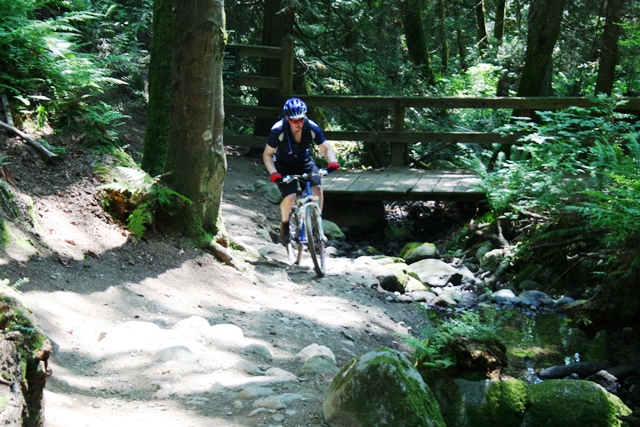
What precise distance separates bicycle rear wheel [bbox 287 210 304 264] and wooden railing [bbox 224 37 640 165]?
5317mm

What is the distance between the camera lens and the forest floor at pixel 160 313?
15.9 feet

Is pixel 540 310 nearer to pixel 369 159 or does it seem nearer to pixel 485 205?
pixel 485 205

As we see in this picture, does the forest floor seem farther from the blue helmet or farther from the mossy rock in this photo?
the blue helmet

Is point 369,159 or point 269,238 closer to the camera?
point 269,238

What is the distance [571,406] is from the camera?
5656 millimetres

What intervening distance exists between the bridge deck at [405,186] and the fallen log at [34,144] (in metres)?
6.20

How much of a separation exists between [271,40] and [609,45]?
714 cm

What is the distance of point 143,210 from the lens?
859 centimetres

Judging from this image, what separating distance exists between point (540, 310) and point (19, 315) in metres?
7.91

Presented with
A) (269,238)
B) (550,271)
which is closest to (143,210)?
(269,238)

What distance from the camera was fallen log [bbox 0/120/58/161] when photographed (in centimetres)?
857

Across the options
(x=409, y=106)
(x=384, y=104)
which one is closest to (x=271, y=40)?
(x=384, y=104)

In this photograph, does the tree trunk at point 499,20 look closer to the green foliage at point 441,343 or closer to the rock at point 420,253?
the rock at point 420,253

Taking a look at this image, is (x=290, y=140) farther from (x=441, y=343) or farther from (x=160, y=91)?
(x=441, y=343)
